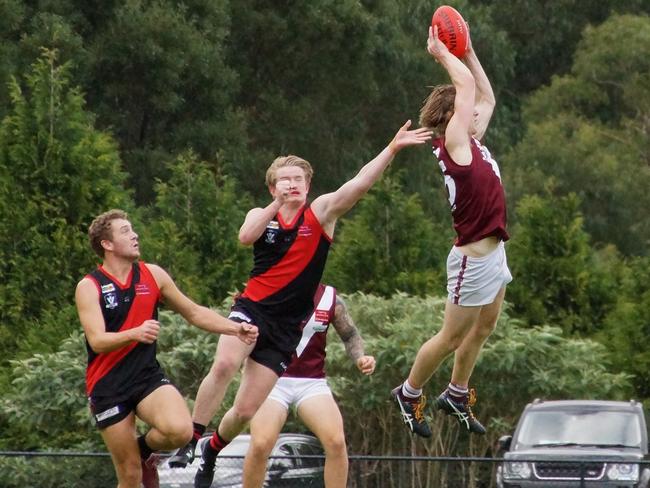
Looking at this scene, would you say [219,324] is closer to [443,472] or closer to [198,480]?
[198,480]

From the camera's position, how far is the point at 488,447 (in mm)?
18469

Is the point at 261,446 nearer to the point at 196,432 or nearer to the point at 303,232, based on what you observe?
the point at 196,432

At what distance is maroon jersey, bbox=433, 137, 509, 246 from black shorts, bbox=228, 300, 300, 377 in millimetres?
1400

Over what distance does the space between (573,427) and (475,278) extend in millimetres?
7611

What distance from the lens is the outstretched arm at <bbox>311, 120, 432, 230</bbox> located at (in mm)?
8508

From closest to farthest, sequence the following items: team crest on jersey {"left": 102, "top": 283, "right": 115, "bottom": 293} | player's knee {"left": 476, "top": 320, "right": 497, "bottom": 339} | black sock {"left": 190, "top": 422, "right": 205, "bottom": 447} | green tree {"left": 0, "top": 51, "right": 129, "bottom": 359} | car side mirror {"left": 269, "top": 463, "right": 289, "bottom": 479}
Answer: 1. player's knee {"left": 476, "top": 320, "right": 497, "bottom": 339}
2. team crest on jersey {"left": 102, "top": 283, "right": 115, "bottom": 293}
3. black sock {"left": 190, "top": 422, "right": 205, "bottom": 447}
4. car side mirror {"left": 269, "top": 463, "right": 289, "bottom": 479}
5. green tree {"left": 0, "top": 51, "right": 129, "bottom": 359}

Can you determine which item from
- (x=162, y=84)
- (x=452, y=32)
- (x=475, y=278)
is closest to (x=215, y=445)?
(x=475, y=278)

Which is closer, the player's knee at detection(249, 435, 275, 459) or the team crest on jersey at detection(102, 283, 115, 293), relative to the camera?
the team crest on jersey at detection(102, 283, 115, 293)

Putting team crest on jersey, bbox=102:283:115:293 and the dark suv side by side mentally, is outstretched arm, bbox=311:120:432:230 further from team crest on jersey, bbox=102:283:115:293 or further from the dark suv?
the dark suv

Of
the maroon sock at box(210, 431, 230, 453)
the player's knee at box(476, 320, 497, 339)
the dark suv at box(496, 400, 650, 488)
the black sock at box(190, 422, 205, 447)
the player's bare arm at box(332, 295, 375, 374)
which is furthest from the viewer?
the dark suv at box(496, 400, 650, 488)

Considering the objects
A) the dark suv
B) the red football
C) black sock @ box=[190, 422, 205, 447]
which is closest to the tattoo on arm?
black sock @ box=[190, 422, 205, 447]

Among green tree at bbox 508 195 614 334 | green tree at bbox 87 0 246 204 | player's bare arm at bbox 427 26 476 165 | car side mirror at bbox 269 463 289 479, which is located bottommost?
car side mirror at bbox 269 463 289 479

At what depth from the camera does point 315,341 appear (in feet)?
34.5

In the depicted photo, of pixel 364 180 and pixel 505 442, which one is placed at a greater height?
pixel 364 180
